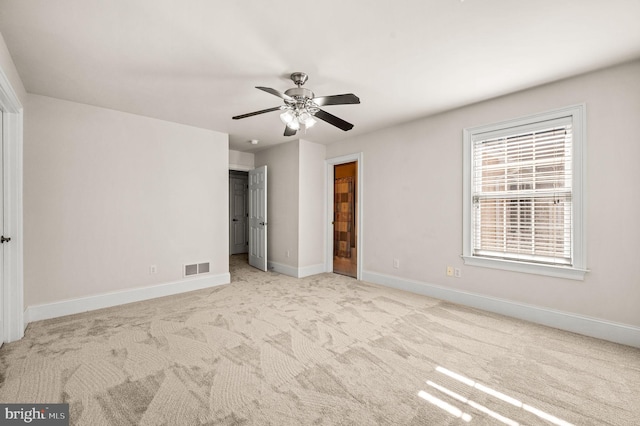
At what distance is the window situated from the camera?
9.56 feet

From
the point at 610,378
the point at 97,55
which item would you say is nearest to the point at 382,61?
the point at 97,55

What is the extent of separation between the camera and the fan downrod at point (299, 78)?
2.67 m

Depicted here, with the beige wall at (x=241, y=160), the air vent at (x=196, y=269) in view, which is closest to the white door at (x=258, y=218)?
the beige wall at (x=241, y=160)

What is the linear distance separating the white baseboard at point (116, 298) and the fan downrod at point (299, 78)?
334 centimetres

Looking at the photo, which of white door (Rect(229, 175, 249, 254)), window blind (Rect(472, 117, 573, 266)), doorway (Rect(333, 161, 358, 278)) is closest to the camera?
window blind (Rect(472, 117, 573, 266))

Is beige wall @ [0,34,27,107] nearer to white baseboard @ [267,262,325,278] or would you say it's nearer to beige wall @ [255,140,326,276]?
beige wall @ [255,140,326,276]

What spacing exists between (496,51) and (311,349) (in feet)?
9.83

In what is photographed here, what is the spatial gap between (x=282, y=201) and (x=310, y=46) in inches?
142

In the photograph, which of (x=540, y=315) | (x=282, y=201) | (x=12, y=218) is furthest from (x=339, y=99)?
(x=282, y=201)

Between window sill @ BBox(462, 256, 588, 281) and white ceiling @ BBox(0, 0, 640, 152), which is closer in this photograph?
white ceiling @ BBox(0, 0, 640, 152)

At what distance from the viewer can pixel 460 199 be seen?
148 inches

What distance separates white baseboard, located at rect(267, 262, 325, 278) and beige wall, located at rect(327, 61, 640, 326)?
1.01 metres

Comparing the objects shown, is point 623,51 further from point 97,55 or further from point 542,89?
point 97,55

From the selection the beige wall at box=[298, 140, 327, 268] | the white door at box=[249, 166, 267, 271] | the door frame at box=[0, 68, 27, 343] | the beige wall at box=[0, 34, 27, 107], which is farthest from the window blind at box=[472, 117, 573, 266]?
the door frame at box=[0, 68, 27, 343]
